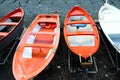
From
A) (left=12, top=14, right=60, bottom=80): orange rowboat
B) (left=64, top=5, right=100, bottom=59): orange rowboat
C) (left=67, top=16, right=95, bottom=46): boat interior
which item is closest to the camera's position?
(left=12, top=14, right=60, bottom=80): orange rowboat

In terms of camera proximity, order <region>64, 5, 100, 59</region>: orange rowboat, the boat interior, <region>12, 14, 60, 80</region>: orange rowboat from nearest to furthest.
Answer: <region>12, 14, 60, 80</region>: orange rowboat < <region>64, 5, 100, 59</region>: orange rowboat < the boat interior

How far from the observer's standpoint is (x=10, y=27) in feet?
21.9

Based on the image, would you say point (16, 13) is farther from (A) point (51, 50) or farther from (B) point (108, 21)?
(B) point (108, 21)

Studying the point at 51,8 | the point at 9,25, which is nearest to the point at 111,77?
the point at 9,25

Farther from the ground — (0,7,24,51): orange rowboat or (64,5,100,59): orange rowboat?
(0,7,24,51): orange rowboat

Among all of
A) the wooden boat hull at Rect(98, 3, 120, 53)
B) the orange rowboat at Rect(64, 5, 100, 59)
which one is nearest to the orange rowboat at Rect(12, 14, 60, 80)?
the orange rowboat at Rect(64, 5, 100, 59)

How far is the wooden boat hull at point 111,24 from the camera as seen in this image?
5.85 meters

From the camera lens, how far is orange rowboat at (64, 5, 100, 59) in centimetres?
532

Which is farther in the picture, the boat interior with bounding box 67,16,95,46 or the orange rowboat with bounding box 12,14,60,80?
the boat interior with bounding box 67,16,95,46

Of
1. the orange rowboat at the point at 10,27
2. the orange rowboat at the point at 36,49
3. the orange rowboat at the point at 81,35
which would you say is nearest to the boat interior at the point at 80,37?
the orange rowboat at the point at 81,35

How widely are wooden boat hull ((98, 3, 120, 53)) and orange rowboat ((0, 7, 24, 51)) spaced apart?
2.58m

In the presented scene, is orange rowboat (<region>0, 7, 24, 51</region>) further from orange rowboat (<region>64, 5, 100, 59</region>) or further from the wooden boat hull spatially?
the wooden boat hull

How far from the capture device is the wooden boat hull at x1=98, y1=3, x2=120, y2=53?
585cm

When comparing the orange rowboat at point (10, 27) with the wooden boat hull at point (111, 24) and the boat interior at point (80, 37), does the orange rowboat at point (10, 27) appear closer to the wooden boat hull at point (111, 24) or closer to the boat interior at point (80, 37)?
the boat interior at point (80, 37)
